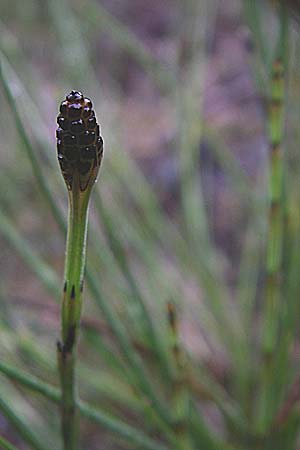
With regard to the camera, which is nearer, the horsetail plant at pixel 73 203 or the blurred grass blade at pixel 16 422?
the horsetail plant at pixel 73 203

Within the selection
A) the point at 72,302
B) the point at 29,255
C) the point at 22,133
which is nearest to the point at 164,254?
the point at 29,255

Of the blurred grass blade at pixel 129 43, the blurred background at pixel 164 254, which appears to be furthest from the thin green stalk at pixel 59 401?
the blurred grass blade at pixel 129 43

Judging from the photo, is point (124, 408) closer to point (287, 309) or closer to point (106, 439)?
point (106, 439)

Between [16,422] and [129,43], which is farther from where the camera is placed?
[129,43]

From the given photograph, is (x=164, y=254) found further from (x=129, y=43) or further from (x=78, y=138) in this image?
(x=78, y=138)

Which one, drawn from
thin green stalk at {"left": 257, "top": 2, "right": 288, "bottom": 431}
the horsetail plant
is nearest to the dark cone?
the horsetail plant

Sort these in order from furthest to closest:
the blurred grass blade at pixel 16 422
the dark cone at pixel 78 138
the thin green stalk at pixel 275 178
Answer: the thin green stalk at pixel 275 178 < the blurred grass blade at pixel 16 422 < the dark cone at pixel 78 138

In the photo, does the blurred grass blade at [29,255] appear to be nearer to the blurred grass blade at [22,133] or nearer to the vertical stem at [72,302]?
the blurred grass blade at [22,133]
